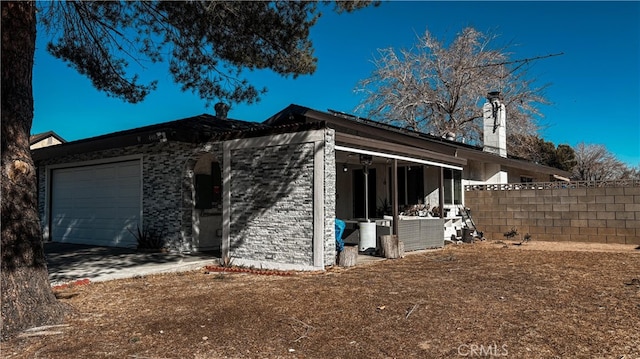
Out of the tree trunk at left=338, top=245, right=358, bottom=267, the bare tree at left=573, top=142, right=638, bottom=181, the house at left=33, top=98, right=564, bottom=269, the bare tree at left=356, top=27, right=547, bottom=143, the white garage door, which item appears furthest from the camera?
the bare tree at left=573, top=142, right=638, bottom=181

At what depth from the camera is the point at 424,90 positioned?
26656 mm

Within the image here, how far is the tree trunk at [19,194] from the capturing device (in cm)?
459

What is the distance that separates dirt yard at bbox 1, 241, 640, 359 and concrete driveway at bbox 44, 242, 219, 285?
0.50 metres

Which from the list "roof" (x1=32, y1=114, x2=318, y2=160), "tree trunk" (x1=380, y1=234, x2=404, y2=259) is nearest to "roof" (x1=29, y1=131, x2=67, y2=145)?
"roof" (x1=32, y1=114, x2=318, y2=160)

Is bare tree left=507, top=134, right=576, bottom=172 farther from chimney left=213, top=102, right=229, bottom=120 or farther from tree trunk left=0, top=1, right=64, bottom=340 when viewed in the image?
tree trunk left=0, top=1, right=64, bottom=340

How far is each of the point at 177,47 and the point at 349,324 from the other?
7388 mm

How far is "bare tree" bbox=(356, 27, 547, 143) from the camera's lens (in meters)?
26.1

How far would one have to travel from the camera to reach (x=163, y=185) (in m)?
10.6

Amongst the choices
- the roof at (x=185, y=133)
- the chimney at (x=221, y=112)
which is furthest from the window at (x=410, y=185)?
the chimney at (x=221, y=112)

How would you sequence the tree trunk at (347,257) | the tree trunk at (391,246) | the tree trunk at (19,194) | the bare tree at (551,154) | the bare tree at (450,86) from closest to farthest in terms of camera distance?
the tree trunk at (19,194) → the tree trunk at (347,257) → the tree trunk at (391,246) → the bare tree at (450,86) → the bare tree at (551,154)

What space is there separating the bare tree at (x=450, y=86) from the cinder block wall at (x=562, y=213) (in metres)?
13.3

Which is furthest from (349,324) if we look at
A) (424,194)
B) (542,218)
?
→ (542,218)

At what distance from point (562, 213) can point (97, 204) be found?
13.8m

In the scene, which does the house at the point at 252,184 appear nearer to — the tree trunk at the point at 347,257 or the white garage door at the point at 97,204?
the white garage door at the point at 97,204
